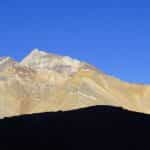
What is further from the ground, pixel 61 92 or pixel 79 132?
pixel 61 92

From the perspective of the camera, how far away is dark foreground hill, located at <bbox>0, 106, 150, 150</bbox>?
25.0 m

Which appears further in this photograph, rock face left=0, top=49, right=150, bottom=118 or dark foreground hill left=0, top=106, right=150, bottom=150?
rock face left=0, top=49, right=150, bottom=118

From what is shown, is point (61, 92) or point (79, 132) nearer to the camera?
point (79, 132)

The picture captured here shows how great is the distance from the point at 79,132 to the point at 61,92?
15271 cm

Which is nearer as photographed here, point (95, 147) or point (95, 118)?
point (95, 147)

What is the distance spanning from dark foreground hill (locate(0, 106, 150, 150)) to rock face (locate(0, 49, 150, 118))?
432 feet

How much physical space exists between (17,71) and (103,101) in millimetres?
34460

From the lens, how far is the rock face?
561ft

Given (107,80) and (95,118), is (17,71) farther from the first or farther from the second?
(95,118)

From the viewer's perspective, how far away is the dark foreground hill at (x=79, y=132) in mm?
24969

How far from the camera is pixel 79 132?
27.3 m

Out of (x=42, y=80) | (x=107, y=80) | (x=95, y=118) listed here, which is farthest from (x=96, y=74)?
(x=95, y=118)

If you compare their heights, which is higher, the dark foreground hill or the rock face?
the rock face

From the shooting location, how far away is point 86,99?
559 ft
